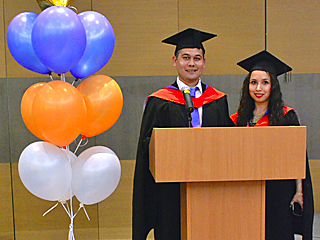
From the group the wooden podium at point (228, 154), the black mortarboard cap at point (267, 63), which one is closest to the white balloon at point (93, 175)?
the wooden podium at point (228, 154)

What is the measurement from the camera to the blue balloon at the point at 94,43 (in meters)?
1.87

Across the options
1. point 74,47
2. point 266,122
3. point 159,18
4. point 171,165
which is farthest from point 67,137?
point 159,18

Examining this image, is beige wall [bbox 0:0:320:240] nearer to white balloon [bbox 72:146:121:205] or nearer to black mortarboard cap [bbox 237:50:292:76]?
black mortarboard cap [bbox 237:50:292:76]

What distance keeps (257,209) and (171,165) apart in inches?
17.9

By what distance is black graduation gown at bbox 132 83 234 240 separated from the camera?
2.08m

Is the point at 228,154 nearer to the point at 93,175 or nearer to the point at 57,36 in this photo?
the point at 93,175

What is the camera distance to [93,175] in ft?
6.18

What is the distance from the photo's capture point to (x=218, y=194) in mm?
1403

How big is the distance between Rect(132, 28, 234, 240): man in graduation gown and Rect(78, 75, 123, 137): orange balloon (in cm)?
34

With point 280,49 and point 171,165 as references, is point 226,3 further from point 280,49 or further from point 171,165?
point 171,165

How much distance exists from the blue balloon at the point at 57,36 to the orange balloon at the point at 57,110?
6.2 inches

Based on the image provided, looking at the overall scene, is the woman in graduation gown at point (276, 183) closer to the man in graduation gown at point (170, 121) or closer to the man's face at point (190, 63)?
the man in graduation gown at point (170, 121)

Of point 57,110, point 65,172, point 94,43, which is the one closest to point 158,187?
point 65,172

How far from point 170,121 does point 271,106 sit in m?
0.70
